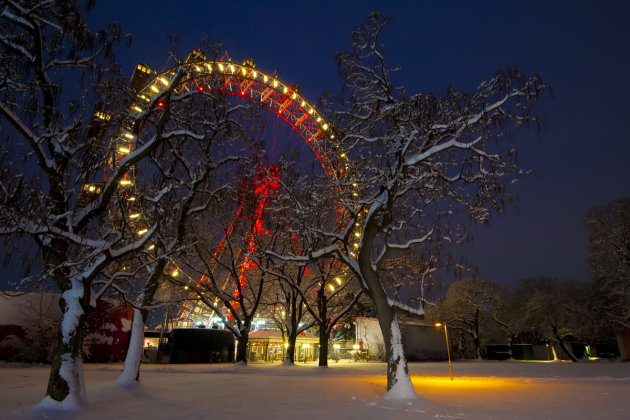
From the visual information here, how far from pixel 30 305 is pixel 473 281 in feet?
123

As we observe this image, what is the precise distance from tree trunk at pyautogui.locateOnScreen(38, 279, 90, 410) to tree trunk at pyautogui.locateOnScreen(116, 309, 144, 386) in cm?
333

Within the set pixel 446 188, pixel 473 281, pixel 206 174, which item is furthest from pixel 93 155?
pixel 473 281

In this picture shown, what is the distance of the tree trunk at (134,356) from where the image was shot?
406 inches

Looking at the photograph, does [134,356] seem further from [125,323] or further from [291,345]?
[125,323]

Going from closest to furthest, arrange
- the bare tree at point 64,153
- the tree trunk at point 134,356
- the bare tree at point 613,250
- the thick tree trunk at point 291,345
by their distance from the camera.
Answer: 1. the bare tree at point 64,153
2. the tree trunk at point 134,356
3. the thick tree trunk at point 291,345
4. the bare tree at point 613,250

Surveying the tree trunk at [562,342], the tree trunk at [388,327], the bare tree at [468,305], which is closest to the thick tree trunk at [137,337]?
the tree trunk at [388,327]

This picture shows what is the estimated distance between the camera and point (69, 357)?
706 cm

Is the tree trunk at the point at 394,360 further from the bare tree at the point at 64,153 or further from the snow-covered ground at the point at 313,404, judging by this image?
the bare tree at the point at 64,153

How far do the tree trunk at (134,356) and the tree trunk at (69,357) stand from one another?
10.9 ft

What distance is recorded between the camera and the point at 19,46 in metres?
6.59

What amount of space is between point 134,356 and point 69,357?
12.7 feet

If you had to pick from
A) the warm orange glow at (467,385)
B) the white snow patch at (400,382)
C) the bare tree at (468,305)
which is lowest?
the warm orange glow at (467,385)

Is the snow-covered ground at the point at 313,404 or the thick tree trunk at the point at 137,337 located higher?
the thick tree trunk at the point at 137,337

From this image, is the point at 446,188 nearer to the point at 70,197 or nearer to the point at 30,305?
the point at 70,197
